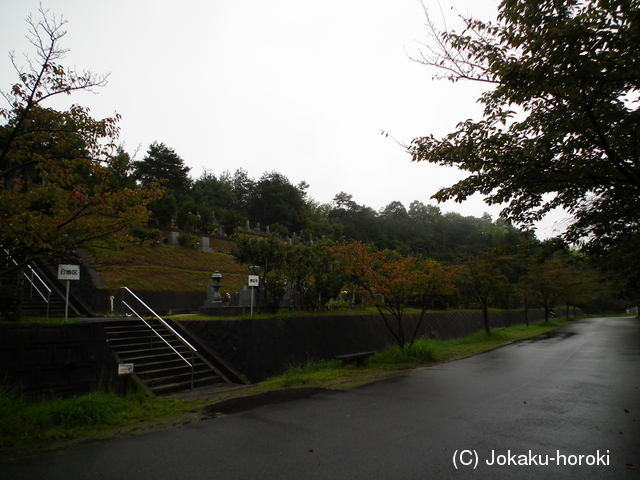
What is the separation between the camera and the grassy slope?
56.9 feet

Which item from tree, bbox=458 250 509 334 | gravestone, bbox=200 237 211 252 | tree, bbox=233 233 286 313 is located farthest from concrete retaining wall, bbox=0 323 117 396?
gravestone, bbox=200 237 211 252

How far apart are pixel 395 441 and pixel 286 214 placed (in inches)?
2141

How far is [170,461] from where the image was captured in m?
4.62

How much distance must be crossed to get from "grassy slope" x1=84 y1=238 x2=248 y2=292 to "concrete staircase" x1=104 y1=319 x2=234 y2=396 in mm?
4798

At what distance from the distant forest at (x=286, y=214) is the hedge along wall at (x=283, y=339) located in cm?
1049

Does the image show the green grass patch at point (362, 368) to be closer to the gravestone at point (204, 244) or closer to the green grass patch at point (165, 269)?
the green grass patch at point (165, 269)

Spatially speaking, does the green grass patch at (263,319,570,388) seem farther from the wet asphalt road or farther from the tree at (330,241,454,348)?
the wet asphalt road

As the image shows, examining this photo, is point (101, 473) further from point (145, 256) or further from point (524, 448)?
point (145, 256)

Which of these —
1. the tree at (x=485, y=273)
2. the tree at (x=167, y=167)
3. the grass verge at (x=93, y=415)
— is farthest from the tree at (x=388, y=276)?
the tree at (x=167, y=167)

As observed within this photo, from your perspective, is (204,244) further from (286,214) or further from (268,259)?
(286,214)

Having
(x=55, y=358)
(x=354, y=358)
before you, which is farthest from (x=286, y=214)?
(x=55, y=358)

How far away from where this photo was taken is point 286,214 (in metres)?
58.8

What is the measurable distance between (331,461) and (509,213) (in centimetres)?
622

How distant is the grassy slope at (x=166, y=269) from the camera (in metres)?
17.3
